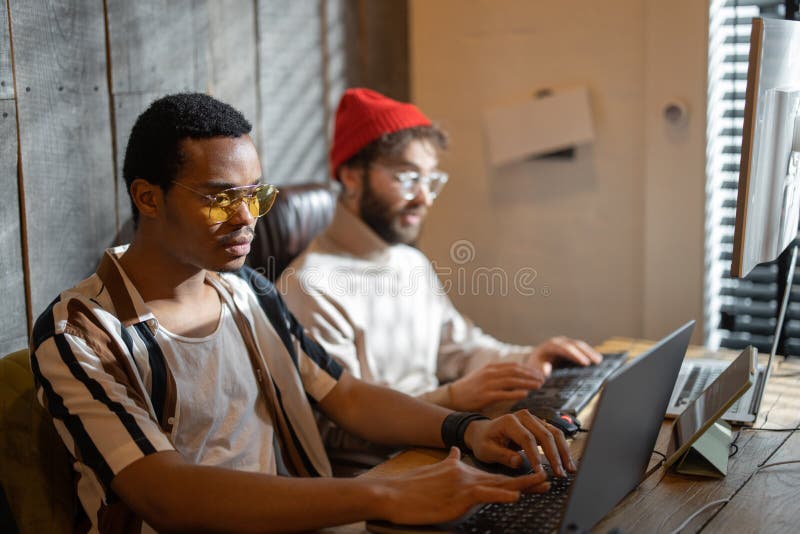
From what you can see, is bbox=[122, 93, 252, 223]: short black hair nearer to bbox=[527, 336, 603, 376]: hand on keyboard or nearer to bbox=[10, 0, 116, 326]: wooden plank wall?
bbox=[10, 0, 116, 326]: wooden plank wall

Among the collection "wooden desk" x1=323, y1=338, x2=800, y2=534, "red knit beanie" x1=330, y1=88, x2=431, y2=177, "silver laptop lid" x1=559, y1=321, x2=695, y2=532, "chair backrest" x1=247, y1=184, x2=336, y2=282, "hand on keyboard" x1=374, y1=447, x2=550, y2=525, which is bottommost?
"wooden desk" x1=323, y1=338, x2=800, y2=534

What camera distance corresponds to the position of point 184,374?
60.8 inches

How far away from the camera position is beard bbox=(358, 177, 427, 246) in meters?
2.37

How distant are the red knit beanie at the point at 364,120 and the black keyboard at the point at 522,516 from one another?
124cm

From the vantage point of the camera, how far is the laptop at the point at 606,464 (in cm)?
113

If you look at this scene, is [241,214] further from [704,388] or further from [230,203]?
[704,388]

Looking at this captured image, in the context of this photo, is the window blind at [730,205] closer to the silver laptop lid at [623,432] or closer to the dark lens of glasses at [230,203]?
the silver laptop lid at [623,432]

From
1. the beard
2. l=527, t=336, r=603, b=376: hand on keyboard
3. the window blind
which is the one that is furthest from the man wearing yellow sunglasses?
the window blind

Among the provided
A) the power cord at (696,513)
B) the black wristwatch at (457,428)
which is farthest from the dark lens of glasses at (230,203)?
the power cord at (696,513)

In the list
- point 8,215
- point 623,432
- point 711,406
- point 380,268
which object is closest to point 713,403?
point 711,406

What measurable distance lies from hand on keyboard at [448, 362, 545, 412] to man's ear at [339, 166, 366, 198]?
2.37 feet

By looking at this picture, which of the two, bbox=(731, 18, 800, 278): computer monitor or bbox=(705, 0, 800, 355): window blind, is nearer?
bbox=(731, 18, 800, 278): computer monitor

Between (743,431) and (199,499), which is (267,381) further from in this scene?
(743,431)

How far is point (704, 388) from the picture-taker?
1.84 meters
